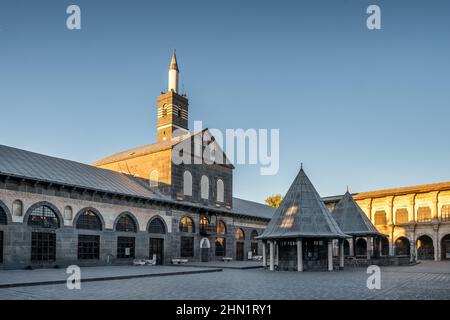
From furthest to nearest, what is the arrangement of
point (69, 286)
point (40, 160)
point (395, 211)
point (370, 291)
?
point (395, 211)
point (40, 160)
point (69, 286)
point (370, 291)

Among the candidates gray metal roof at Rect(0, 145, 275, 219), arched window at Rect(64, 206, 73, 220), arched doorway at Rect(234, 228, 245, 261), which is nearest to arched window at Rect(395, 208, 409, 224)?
arched doorway at Rect(234, 228, 245, 261)

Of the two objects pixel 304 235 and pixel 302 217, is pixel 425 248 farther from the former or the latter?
pixel 304 235

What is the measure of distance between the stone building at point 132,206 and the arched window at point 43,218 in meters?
0.06

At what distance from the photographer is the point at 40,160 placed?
97.3ft

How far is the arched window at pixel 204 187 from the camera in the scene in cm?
4094

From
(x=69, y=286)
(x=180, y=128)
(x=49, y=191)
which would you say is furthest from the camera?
(x=180, y=128)

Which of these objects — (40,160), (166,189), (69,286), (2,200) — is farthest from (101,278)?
(166,189)

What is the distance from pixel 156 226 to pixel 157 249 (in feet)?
5.89

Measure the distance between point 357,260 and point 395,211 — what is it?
28.1 meters

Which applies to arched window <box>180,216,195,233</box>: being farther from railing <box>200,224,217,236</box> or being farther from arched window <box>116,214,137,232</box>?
arched window <box>116,214,137,232</box>

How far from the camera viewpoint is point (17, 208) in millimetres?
24562

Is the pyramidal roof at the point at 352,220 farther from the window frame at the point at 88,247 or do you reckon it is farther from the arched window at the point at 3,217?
the arched window at the point at 3,217

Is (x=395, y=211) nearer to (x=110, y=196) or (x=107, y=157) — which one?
(x=107, y=157)

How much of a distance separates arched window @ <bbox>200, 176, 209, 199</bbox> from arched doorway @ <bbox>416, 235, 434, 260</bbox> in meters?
30.9
